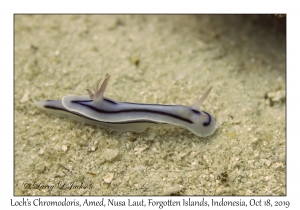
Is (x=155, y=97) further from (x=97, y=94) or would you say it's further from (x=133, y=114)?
(x=97, y=94)

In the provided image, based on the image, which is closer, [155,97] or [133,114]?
[133,114]

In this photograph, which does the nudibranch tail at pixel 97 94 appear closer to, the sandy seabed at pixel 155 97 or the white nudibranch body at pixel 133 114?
the white nudibranch body at pixel 133 114

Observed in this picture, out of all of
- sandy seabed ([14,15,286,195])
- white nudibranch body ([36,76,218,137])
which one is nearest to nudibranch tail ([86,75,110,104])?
white nudibranch body ([36,76,218,137])

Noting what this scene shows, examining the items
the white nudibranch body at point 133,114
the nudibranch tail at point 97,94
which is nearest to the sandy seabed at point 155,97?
the white nudibranch body at point 133,114

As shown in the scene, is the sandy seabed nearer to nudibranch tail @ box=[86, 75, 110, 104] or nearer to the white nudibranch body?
the white nudibranch body

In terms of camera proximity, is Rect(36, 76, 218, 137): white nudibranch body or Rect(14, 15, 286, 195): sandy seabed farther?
Rect(36, 76, 218, 137): white nudibranch body

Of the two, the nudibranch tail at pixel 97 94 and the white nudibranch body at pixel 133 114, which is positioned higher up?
the nudibranch tail at pixel 97 94

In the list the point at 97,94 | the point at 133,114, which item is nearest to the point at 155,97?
the point at 133,114
